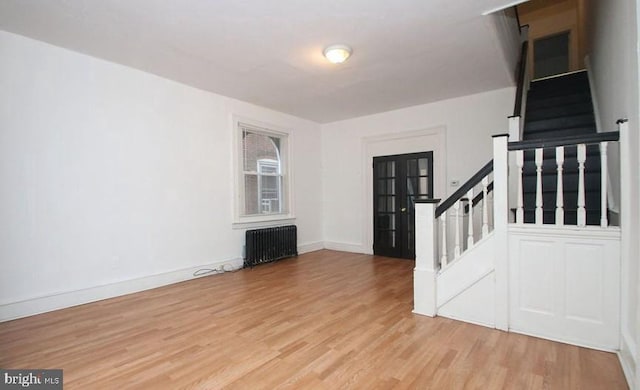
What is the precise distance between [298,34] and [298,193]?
3742 millimetres

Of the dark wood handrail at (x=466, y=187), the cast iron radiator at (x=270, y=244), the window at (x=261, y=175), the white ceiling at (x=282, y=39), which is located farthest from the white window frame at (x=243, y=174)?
the dark wood handrail at (x=466, y=187)

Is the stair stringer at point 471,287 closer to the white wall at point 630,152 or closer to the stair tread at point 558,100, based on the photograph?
the white wall at point 630,152

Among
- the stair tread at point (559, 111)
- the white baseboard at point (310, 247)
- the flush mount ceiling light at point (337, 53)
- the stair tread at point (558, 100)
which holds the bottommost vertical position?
the white baseboard at point (310, 247)

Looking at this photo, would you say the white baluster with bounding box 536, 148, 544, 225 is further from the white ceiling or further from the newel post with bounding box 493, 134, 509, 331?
the white ceiling

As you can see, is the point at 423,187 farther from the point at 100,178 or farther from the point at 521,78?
the point at 100,178

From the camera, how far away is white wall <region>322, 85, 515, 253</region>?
518 cm

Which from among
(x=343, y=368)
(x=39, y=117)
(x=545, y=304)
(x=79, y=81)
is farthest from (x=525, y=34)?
(x=39, y=117)

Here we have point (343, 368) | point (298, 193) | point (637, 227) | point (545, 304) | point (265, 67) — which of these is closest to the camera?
point (637, 227)

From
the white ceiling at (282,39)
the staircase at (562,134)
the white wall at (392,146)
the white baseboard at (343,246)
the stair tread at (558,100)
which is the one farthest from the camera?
the white baseboard at (343,246)

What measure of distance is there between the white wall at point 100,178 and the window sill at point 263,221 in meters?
0.30

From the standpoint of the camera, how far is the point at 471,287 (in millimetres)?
2984

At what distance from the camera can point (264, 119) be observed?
19.1 feet

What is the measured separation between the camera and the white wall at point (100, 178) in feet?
10.5

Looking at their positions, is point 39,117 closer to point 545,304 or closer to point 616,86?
point 545,304
